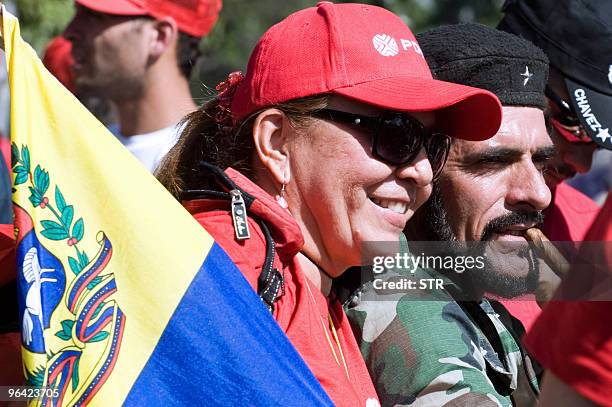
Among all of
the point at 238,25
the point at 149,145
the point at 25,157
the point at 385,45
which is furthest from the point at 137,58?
the point at 238,25

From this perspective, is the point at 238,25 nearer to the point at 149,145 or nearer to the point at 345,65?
the point at 149,145

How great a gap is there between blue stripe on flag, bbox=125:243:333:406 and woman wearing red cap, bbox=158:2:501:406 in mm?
291

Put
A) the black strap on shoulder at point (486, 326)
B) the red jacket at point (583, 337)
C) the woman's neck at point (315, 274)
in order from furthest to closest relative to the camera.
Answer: the black strap on shoulder at point (486, 326)
the woman's neck at point (315, 274)
the red jacket at point (583, 337)

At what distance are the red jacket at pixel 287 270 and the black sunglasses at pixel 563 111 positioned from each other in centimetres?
184

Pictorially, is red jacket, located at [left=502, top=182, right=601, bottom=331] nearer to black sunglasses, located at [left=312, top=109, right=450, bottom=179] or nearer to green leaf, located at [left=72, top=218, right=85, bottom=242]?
black sunglasses, located at [left=312, top=109, right=450, bottom=179]

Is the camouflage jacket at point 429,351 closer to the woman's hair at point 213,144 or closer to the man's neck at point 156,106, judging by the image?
the woman's hair at point 213,144

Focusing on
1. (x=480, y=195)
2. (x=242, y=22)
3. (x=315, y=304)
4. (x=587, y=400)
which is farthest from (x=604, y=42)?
(x=242, y=22)

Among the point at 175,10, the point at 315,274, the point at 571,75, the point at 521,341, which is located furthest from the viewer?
the point at 175,10

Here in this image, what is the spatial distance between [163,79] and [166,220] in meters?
3.13

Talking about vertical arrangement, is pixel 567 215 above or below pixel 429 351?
below

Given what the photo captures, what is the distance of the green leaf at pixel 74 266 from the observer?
200 centimetres

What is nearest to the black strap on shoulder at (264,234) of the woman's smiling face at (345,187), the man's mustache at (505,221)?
the woman's smiling face at (345,187)

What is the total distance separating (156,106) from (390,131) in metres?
2.72

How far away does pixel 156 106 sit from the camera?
504cm
